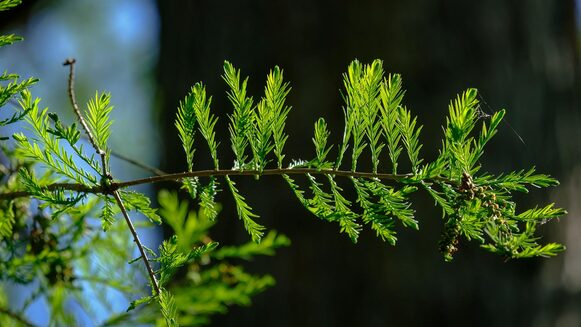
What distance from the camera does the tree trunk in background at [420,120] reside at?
6.97ft

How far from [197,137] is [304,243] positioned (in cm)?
57

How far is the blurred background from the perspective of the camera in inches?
83.7

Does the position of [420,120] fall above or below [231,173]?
above

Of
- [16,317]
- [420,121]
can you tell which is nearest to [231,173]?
[16,317]

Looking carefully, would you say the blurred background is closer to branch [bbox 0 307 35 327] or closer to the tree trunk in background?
the tree trunk in background

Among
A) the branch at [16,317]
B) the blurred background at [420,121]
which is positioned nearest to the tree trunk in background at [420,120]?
the blurred background at [420,121]

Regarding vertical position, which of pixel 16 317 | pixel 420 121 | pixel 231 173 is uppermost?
pixel 420 121

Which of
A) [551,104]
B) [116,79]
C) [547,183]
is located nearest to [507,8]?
[551,104]

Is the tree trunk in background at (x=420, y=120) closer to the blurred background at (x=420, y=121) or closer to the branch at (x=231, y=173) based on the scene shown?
the blurred background at (x=420, y=121)

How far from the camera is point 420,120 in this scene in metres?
2.20

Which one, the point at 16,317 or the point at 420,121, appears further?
the point at 420,121

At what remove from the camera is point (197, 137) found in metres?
2.46

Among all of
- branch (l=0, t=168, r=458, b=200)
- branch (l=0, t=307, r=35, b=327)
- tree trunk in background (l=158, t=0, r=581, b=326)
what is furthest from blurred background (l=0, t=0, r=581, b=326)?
branch (l=0, t=168, r=458, b=200)

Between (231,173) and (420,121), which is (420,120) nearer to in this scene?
(420,121)
